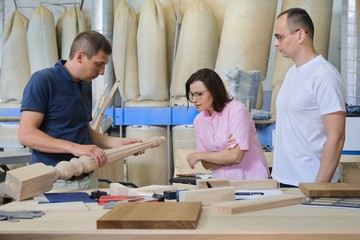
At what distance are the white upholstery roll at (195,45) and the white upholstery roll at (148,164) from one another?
432 millimetres

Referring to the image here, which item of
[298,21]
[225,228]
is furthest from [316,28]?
[225,228]

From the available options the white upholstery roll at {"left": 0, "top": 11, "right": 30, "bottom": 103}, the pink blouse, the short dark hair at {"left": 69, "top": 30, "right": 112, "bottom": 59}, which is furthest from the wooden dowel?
the white upholstery roll at {"left": 0, "top": 11, "right": 30, "bottom": 103}

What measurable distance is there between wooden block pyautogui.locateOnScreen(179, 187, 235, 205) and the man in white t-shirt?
1.93 feet

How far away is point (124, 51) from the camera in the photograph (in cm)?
484

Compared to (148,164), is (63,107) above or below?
above

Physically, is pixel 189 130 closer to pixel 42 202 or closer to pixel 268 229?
pixel 42 202

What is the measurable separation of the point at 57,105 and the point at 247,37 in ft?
7.98

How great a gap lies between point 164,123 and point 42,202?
299 centimetres

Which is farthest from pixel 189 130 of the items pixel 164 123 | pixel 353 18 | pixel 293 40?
pixel 293 40

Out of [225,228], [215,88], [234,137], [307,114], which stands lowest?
[225,228]

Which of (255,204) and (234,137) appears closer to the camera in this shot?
(255,204)

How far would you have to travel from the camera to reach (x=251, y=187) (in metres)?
1.99

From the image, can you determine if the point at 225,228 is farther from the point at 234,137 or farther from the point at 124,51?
the point at 124,51

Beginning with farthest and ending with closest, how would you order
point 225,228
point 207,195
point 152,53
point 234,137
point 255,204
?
1. point 152,53
2. point 234,137
3. point 207,195
4. point 255,204
5. point 225,228
